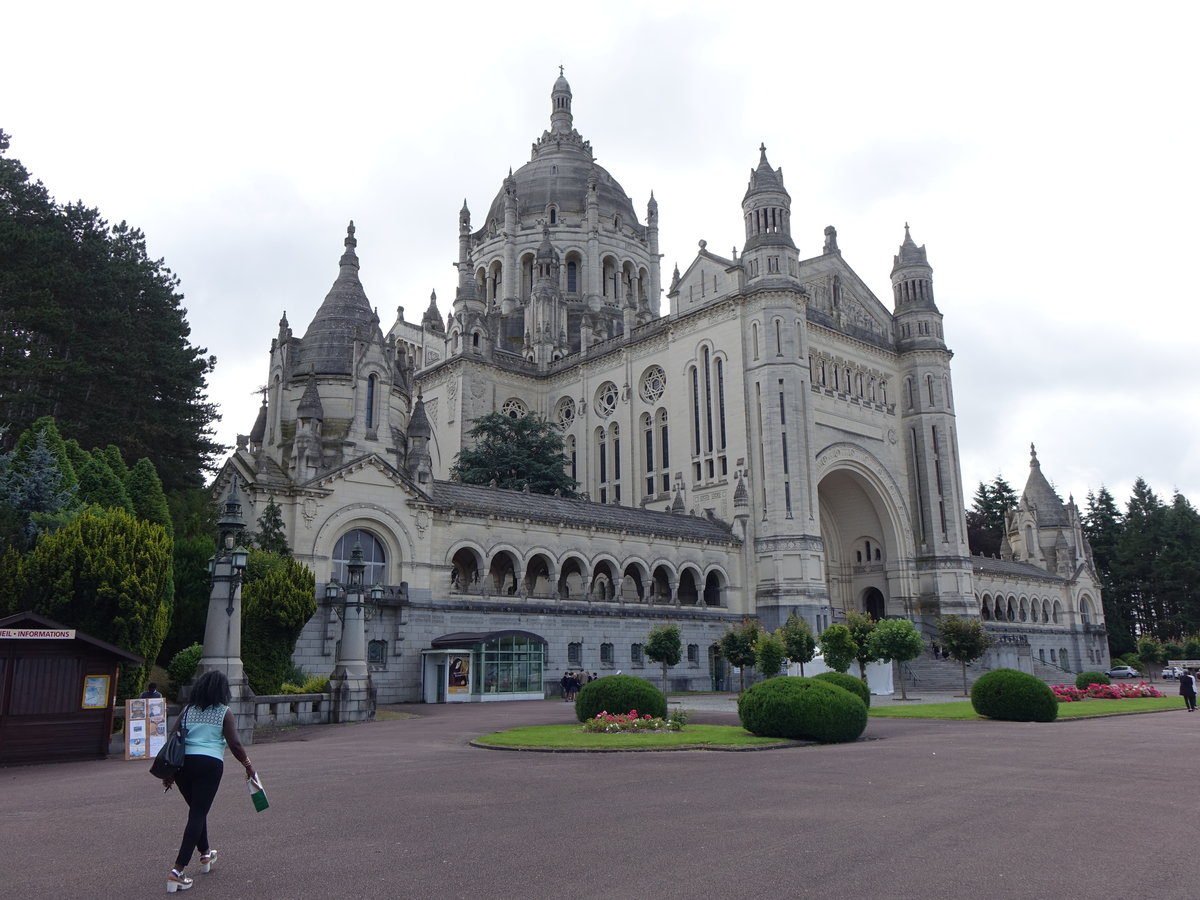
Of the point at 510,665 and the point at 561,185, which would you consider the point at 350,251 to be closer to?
the point at 510,665

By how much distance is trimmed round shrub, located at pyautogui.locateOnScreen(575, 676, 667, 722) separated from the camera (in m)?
23.5

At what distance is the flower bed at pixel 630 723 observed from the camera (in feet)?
71.8

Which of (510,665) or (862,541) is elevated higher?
(862,541)

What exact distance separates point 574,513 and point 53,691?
1176 inches

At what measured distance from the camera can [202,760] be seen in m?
8.45

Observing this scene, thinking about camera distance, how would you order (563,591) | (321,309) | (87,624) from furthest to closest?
1. (563,591)
2. (321,309)
3. (87,624)

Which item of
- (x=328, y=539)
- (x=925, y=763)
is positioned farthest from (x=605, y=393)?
(x=925, y=763)

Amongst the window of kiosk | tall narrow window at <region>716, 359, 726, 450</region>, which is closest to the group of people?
the window of kiosk

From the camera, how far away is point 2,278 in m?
36.8

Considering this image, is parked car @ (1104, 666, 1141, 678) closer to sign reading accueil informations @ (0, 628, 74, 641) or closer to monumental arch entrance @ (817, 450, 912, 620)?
monumental arch entrance @ (817, 450, 912, 620)

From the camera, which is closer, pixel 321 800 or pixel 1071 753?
pixel 321 800

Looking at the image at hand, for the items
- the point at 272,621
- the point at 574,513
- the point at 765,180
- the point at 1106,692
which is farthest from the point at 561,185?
the point at 272,621

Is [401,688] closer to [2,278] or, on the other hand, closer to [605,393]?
[2,278]

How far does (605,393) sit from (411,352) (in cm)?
1831
